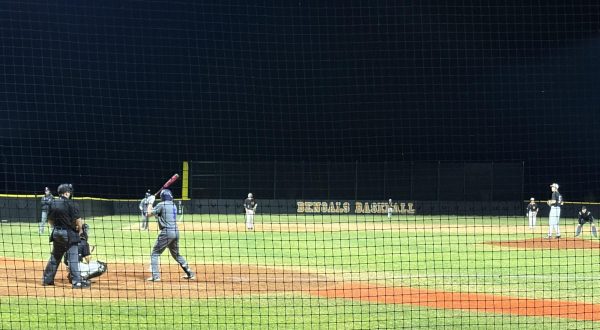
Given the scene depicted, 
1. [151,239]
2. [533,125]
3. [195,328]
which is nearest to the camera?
[195,328]

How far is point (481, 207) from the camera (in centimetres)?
3988

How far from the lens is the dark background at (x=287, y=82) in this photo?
90.4 ft

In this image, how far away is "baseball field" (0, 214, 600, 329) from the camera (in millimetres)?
10312

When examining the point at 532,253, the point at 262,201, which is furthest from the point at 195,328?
the point at 262,201

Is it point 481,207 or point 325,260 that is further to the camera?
point 481,207

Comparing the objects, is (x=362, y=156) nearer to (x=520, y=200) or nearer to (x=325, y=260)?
(x=520, y=200)

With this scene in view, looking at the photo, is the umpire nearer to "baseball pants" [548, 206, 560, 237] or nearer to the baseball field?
the baseball field

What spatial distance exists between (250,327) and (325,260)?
8.51 meters

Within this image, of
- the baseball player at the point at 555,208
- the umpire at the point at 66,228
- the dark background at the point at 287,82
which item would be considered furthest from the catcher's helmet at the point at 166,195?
the baseball player at the point at 555,208

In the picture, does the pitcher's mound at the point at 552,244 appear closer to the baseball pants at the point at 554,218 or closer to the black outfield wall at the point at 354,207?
the baseball pants at the point at 554,218

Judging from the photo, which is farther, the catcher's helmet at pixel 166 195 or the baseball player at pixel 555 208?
the baseball player at pixel 555 208

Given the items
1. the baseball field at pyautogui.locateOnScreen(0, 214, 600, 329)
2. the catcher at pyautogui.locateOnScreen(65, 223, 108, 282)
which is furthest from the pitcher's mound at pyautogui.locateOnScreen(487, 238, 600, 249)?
the catcher at pyautogui.locateOnScreen(65, 223, 108, 282)

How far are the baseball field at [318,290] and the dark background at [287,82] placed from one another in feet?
28.0

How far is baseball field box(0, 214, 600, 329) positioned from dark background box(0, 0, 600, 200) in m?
8.54
